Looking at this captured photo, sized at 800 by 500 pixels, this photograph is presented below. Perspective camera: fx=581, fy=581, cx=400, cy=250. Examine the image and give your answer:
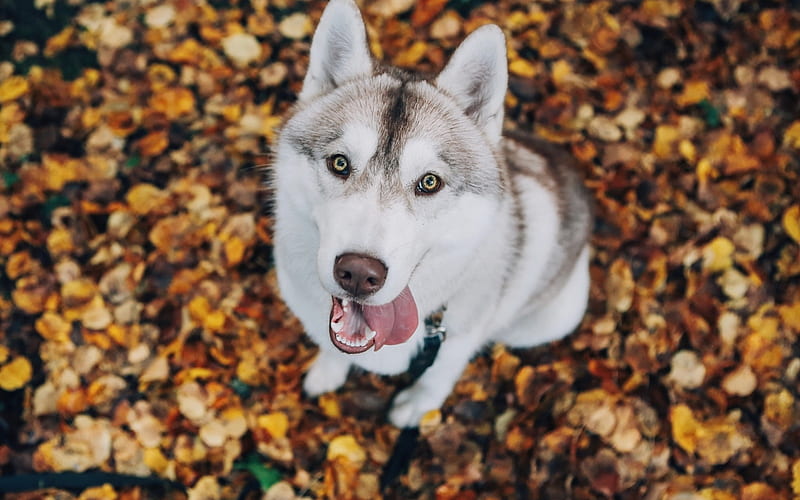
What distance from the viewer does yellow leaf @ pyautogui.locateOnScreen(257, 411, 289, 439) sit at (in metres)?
2.93

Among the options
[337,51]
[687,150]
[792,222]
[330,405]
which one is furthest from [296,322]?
[792,222]

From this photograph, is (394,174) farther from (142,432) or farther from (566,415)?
(142,432)

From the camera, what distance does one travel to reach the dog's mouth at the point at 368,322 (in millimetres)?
2150

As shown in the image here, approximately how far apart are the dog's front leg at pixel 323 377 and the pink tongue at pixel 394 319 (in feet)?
2.67

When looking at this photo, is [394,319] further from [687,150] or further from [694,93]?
[694,93]

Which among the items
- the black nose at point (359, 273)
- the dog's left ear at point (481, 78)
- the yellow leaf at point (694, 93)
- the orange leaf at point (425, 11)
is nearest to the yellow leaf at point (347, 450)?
the black nose at point (359, 273)

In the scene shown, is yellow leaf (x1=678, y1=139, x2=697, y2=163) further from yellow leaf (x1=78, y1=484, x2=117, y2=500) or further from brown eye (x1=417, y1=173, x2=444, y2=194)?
yellow leaf (x1=78, y1=484, x2=117, y2=500)

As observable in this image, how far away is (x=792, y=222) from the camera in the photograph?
343 cm

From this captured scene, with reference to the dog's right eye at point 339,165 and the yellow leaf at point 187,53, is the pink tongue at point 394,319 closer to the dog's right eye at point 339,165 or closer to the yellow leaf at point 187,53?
the dog's right eye at point 339,165

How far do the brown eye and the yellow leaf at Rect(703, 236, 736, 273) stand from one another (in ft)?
6.96

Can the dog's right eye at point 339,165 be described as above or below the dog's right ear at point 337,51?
below

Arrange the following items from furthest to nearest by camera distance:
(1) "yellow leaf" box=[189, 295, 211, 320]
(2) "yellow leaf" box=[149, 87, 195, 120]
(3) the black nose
→ (2) "yellow leaf" box=[149, 87, 195, 120] → (1) "yellow leaf" box=[189, 295, 211, 320] → (3) the black nose

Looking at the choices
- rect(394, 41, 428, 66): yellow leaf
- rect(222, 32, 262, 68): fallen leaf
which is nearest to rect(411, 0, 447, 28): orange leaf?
rect(394, 41, 428, 66): yellow leaf

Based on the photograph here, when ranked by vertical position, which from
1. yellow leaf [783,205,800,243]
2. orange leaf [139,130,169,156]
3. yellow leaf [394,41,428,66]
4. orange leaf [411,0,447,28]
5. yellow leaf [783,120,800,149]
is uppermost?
orange leaf [411,0,447,28]
